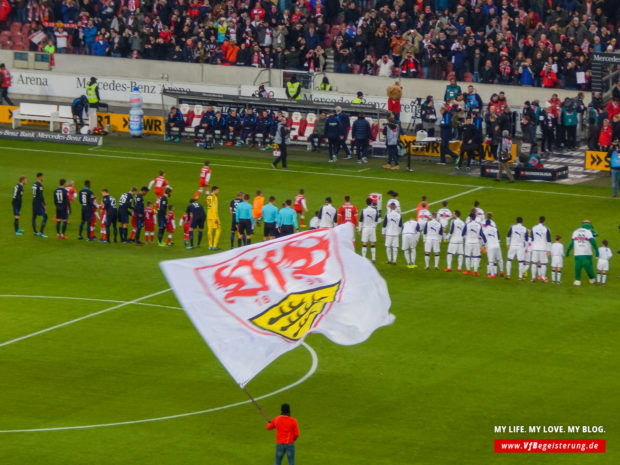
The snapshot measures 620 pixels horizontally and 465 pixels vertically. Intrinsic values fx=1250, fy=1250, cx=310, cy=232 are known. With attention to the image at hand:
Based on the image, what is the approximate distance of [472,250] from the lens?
37594mm

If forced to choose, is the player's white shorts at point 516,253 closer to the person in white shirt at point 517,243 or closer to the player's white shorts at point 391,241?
the person in white shirt at point 517,243

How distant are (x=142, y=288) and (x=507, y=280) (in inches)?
428

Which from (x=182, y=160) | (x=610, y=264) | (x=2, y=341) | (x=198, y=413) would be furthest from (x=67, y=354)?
(x=182, y=160)

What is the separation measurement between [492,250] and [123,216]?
12418 millimetres

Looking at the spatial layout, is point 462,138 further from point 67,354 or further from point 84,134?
point 67,354

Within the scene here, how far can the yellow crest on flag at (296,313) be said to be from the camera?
2116 centimetres

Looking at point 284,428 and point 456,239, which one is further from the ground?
point 456,239

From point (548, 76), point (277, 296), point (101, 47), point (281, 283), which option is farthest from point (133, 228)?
point (101, 47)

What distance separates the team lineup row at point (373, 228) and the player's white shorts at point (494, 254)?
0.03 meters

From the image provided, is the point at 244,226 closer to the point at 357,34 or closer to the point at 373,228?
the point at 373,228

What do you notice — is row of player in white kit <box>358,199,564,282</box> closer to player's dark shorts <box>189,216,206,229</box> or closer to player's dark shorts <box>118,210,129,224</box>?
player's dark shorts <box>189,216,206,229</box>

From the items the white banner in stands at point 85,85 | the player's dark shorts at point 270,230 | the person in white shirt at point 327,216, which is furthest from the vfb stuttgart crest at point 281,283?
the white banner in stands at point 85,85

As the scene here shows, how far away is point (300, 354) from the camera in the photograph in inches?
1201


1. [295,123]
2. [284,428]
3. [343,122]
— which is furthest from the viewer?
[295,123]
